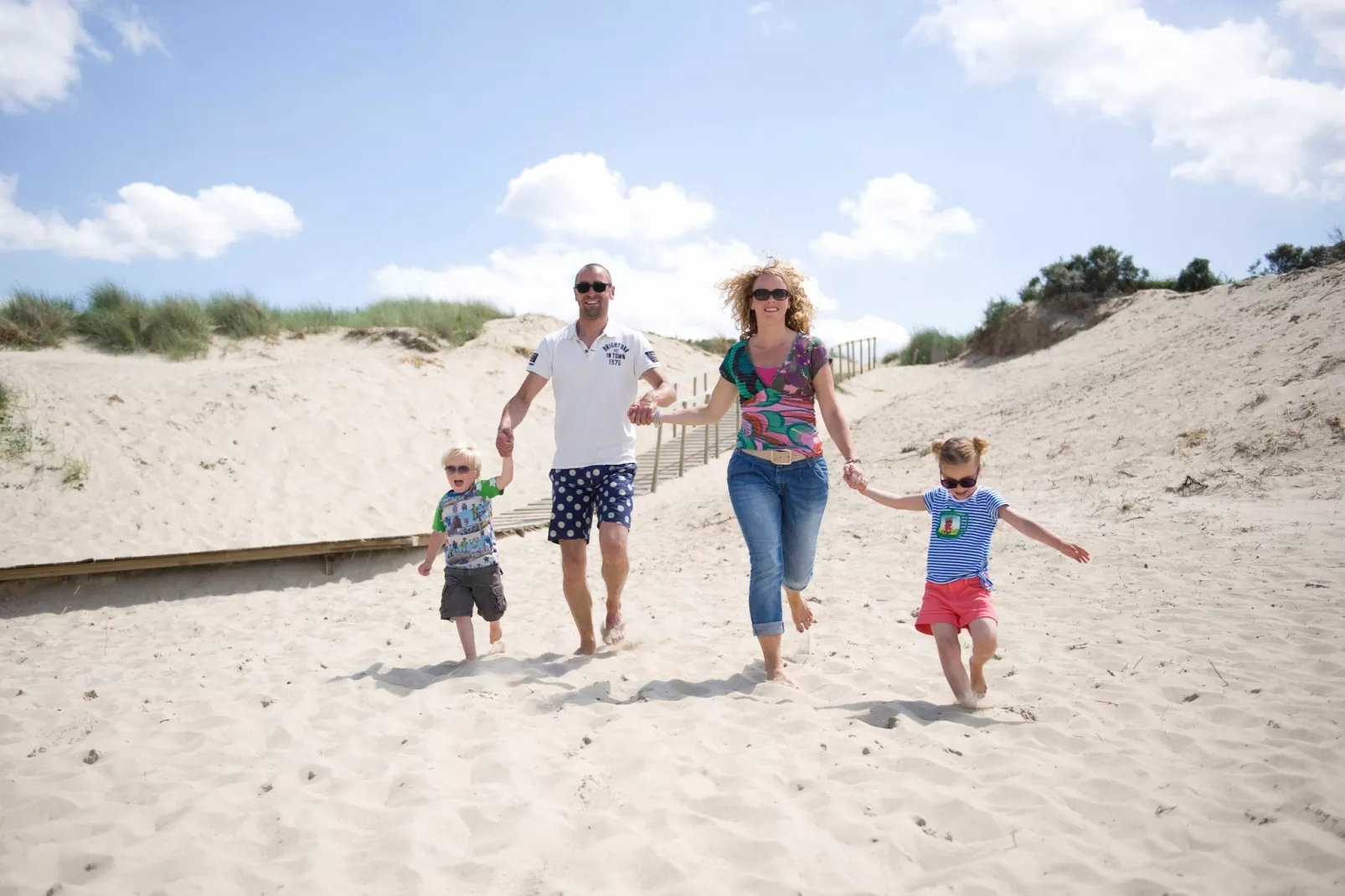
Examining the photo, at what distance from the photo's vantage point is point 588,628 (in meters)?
4.84

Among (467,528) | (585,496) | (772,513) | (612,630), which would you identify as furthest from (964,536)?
(467,528)

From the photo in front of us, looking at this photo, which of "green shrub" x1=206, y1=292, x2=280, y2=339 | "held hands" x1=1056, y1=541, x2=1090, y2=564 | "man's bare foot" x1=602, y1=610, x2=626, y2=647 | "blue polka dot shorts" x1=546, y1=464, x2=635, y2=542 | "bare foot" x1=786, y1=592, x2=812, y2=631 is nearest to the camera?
"held hands" x1=1056, y1=541, x2=1090, y2=564

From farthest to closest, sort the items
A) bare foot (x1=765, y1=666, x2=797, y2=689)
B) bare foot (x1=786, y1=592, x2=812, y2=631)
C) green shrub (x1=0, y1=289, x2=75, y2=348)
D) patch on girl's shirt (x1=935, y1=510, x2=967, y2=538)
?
green shrub (x1=0, y1=289, x2=75, y2=348), bare foot (x1=786, y1=592, x2=812, y2=631), bare foot (x1=765, y1=666, x2=797, y2=689), patch on girl's shirt (x1=935, y1=510, x2=967, y2=538)

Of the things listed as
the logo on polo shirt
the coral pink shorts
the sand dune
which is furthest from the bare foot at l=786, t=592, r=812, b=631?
the sand dune

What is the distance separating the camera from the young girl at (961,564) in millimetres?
3688

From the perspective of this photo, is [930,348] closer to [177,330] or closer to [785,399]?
[177,330]

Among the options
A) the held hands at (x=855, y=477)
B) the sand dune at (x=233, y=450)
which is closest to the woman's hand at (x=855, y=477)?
the held hands at (x=855, y=477)

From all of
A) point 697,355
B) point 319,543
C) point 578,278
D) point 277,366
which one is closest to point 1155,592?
point 578,278

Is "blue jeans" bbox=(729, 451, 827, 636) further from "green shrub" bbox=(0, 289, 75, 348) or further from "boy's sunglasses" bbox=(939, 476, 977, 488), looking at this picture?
"green shrub" bbox=(0, 289, 75, 348)

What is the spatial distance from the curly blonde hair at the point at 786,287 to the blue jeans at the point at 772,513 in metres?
0.72

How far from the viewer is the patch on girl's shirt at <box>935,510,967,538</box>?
377cm

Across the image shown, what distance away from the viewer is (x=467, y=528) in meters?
4.67

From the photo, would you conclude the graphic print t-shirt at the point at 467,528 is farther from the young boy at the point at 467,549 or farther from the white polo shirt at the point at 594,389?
the white polo shirt at the point at 594,389

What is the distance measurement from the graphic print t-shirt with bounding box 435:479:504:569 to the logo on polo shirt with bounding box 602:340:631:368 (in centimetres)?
97
